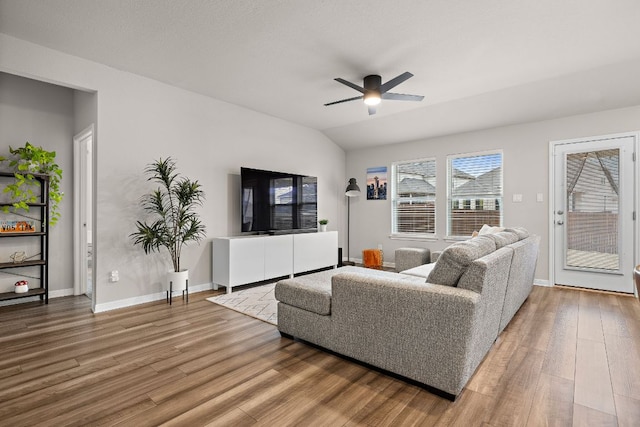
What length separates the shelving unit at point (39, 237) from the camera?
3.49 metres

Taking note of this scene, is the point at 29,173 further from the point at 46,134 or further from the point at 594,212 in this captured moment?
the point at 594,212

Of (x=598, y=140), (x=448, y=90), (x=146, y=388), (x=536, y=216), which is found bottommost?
(x=146, y=388)

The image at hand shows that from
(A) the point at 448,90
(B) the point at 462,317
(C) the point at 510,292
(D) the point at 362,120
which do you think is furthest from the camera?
(D) the point at 362,120

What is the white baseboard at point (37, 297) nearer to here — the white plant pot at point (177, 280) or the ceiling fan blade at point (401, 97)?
the white plant pot at point (177, 280)

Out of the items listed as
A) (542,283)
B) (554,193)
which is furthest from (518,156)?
(542,283)

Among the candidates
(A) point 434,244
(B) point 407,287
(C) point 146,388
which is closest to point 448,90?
(A) point 434,244

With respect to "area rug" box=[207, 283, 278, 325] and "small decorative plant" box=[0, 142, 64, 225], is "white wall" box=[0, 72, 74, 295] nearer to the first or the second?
"small decorative plant" box=[0, 142, 64, 225]

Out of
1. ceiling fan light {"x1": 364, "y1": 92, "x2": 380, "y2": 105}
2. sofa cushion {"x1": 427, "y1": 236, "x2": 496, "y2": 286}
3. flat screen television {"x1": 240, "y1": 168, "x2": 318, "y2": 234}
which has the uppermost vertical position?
ceiling fan light {"x1": 364, "y1": 92, "x2": 380, "y2": 105}

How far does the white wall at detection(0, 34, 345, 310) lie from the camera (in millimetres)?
3256

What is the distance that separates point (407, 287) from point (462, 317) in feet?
1.10

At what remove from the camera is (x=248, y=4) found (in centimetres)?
239

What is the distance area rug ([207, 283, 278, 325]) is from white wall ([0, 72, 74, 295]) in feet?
6.56

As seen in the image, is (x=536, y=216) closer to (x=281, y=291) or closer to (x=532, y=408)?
(x=532, y=408)

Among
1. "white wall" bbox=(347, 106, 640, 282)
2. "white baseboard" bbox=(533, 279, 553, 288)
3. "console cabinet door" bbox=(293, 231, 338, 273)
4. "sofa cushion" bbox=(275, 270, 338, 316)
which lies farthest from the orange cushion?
"sofa cushion" bbox=(275, 270, 338, 316)
